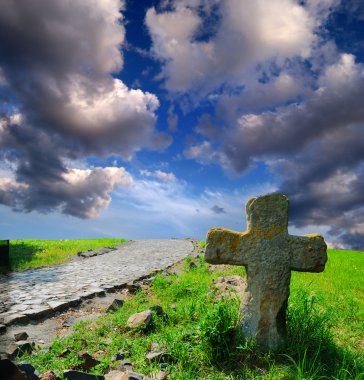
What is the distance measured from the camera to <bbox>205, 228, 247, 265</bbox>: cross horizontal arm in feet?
15.0

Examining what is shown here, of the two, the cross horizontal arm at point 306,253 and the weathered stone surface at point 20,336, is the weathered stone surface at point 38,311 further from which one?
the cross horizontal arm at point 306,253

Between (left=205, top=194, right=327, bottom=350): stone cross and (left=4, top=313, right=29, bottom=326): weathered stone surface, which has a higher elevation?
(left=205, top=194, right=327, bottom=350): stone cross

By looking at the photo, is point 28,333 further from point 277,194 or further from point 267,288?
point 277,194

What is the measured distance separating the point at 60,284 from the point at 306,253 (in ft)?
24.6

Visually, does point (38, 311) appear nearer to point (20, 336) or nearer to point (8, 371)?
point (20, 336)

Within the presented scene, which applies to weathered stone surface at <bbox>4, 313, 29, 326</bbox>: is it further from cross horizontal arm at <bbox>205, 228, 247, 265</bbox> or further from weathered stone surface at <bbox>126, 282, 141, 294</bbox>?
cross horizontal arm at <bbox>205, 228, 247, 265</bbox>

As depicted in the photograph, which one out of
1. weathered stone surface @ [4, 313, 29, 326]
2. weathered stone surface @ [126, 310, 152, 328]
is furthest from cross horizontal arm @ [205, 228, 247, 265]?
weathered stone surface @ [4, 313, 29, 326]

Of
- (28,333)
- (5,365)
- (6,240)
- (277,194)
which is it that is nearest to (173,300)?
(28,333)

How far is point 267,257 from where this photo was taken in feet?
14.8

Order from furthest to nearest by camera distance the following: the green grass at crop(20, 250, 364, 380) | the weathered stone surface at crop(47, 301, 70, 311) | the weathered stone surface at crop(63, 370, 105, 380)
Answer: the weathered stone surface at crop(47, 301, 70, 311) → the green grass at crop(20, 250, 364, 380) → the weathered stone surface at crop(63, 370, 105, 380)

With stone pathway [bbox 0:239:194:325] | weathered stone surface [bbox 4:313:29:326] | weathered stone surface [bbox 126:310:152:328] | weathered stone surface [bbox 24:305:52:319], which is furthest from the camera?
stone pathway [bbox 0:239:194:325]

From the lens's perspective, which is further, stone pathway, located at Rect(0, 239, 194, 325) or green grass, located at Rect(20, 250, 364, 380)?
stone pathway, located at Rect(0, 239, 194, 325)

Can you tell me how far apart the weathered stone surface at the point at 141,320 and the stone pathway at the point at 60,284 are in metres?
2.34

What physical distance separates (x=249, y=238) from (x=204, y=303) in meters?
2.16
